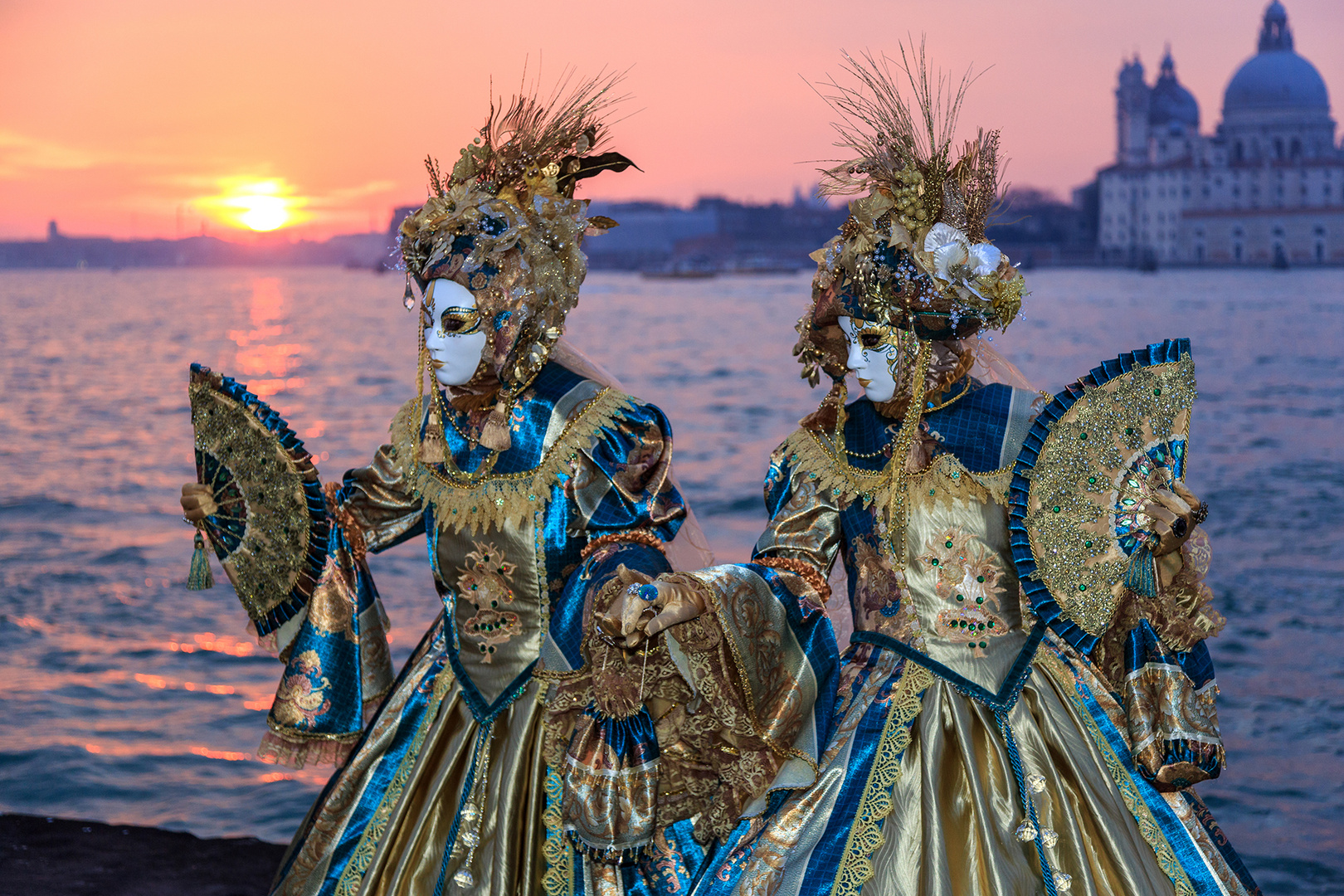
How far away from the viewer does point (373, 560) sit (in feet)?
36.0

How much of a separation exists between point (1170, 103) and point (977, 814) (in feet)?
379

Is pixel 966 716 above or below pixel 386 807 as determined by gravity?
above

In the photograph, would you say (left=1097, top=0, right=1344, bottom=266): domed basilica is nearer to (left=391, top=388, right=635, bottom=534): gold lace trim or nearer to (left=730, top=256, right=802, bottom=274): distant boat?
(left=730, top=256, right=802, bottom=274): distant boat

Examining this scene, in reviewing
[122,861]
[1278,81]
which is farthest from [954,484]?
[1278,81]

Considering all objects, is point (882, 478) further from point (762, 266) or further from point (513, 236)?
point (762, 266)

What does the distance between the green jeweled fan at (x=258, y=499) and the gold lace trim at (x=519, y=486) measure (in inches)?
16.1

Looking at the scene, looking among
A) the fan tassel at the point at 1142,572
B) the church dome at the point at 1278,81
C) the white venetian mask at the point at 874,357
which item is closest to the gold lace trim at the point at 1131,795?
the fan tassel at the point at 1142,572

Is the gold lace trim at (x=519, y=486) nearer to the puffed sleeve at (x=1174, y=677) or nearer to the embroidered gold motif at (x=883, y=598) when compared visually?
the embroidered gold motif at (x=883, y=598)

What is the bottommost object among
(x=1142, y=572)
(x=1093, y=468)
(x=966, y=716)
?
(x=966, y=716)

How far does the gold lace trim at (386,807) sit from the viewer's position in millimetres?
3320

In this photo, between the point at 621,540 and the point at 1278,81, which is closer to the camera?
the point at 621,540

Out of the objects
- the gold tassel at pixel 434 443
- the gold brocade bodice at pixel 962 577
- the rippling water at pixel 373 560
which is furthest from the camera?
the rippling water at pixel 373 560

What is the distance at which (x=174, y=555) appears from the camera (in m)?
11.7

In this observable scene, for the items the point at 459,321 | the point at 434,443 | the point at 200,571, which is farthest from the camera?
A: the point at 200,571
